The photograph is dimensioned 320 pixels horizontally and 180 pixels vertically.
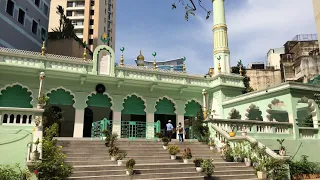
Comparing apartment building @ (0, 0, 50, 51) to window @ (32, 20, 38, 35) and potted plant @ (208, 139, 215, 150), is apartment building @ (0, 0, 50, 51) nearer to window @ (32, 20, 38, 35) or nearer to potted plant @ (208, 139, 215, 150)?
window @ (32, 20, 38, 35)

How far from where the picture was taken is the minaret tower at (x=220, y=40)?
68.3 feet

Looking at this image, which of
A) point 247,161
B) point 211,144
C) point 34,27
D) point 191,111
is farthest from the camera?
point 34,27

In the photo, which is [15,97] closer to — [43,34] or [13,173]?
[13,173]

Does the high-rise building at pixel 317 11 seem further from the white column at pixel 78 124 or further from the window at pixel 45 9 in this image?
the window at pixel 45 9

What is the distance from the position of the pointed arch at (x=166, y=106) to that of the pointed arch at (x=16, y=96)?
309 inches

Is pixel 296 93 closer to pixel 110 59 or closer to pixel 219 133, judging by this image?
pixel 219 133

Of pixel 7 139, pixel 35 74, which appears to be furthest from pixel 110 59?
pixel 7 139

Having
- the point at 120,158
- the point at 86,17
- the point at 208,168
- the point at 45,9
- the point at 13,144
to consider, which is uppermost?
the point at 86,17

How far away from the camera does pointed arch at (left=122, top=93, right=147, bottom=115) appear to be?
61.3 ft

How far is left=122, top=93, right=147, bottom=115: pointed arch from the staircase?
5448mm

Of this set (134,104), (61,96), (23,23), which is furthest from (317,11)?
(23,23)

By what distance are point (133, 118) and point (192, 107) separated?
440 cm

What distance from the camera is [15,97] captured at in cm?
1605

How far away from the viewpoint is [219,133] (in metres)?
13.8
